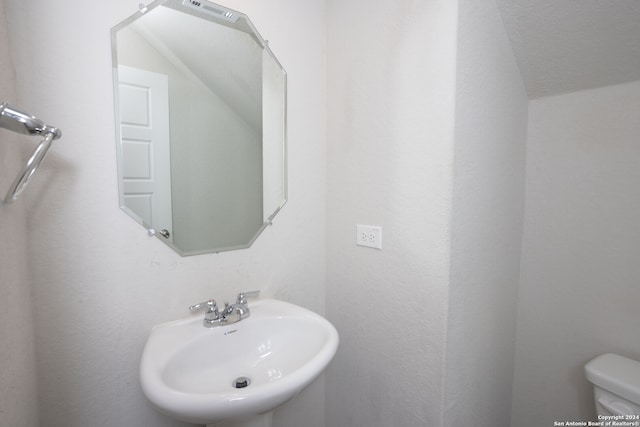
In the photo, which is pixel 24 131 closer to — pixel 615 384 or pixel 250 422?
pixel 250 422

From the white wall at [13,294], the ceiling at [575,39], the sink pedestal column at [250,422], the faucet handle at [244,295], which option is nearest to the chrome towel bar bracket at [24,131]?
the white wall at [13,294]

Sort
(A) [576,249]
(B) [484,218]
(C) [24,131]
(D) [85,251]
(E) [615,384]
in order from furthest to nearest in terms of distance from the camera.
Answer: (A) [576,249]
(B) [484,218]
(E) [615,384]
(D) [85,251]
(C) [24,131]

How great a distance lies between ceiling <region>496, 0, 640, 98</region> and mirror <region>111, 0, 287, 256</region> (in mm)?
898

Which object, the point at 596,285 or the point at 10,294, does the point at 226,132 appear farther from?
the point at 596,285

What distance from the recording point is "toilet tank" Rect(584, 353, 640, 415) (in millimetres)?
872

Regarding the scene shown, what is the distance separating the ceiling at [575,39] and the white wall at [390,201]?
1.22ft

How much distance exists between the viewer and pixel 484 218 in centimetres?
100

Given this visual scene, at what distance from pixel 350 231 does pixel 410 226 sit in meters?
0.29

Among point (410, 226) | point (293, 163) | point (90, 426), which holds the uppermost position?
point (293, 163)

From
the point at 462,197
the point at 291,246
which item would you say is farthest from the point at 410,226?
the point at 291,246

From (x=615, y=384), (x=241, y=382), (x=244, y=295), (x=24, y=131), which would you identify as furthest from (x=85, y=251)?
(x=615, y=384)

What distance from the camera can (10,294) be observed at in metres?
0.60

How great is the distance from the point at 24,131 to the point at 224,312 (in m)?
0.69

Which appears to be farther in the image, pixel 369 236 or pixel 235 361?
pixel 369 236
